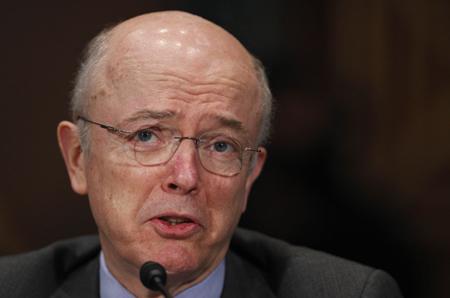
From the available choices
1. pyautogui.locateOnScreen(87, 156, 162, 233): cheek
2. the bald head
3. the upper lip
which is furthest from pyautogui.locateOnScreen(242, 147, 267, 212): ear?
pyautogui.locateOnScreen(87, 156, 162, 233): cheek

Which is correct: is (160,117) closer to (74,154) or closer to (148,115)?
(148,115)

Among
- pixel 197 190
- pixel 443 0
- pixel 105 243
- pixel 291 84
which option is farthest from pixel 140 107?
pixel 443 0

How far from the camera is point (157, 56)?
1.89 m

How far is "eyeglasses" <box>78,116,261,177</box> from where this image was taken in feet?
5.98

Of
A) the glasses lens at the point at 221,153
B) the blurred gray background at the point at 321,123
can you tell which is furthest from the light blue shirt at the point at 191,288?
the blurred gray background at the point at 321,123

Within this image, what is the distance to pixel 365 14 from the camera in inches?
116

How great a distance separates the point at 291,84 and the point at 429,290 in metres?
1.45

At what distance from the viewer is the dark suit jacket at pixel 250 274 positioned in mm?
2058

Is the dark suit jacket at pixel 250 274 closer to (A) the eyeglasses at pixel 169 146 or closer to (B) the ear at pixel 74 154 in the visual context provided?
(B) the ear at pixel 74 154

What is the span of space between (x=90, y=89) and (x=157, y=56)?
0.34m

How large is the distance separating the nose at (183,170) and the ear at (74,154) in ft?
1.74

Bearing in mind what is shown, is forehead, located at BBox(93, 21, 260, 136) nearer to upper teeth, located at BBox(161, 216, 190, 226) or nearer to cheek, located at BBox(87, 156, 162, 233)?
cheek, located at BBox(87, 156, 162, 233)

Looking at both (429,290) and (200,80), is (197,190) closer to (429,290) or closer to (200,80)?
(200,80)

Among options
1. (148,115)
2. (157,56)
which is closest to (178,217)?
(148,115)
